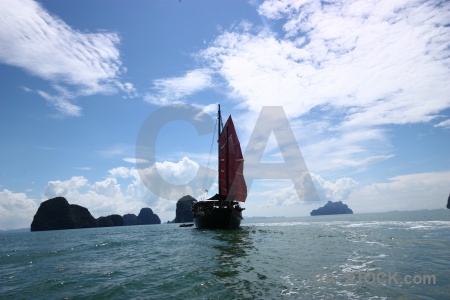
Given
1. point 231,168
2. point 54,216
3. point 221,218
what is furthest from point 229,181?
point 54,216

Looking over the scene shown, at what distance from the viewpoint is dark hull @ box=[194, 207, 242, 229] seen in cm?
4522

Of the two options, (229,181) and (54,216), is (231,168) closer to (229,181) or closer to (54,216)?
(229,181)

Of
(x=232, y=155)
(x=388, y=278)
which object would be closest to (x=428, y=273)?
(x=388, y=278)

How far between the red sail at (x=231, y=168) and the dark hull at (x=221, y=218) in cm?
409

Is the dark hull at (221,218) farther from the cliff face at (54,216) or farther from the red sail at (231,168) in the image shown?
the cliff face at (54,216)

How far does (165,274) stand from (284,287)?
716 cm

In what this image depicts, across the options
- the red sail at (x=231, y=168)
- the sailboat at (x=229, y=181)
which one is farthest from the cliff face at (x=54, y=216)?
the red sail at (x=231, y=168)

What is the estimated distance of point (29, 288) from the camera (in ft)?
45.5

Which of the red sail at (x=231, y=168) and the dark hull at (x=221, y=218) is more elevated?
the red sail at (x=231, y=168)

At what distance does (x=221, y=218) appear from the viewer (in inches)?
1793

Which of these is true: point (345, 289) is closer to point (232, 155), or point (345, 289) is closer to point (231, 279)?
point (231, 279)

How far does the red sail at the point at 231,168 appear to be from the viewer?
50.7m

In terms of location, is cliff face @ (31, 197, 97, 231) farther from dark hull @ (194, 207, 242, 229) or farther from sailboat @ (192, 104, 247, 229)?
dark hull @ (194, 207, 242, 229)

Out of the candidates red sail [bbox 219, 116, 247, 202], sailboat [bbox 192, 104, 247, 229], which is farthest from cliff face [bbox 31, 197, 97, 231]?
red sail [bbox 219, 116, 247, 202]
